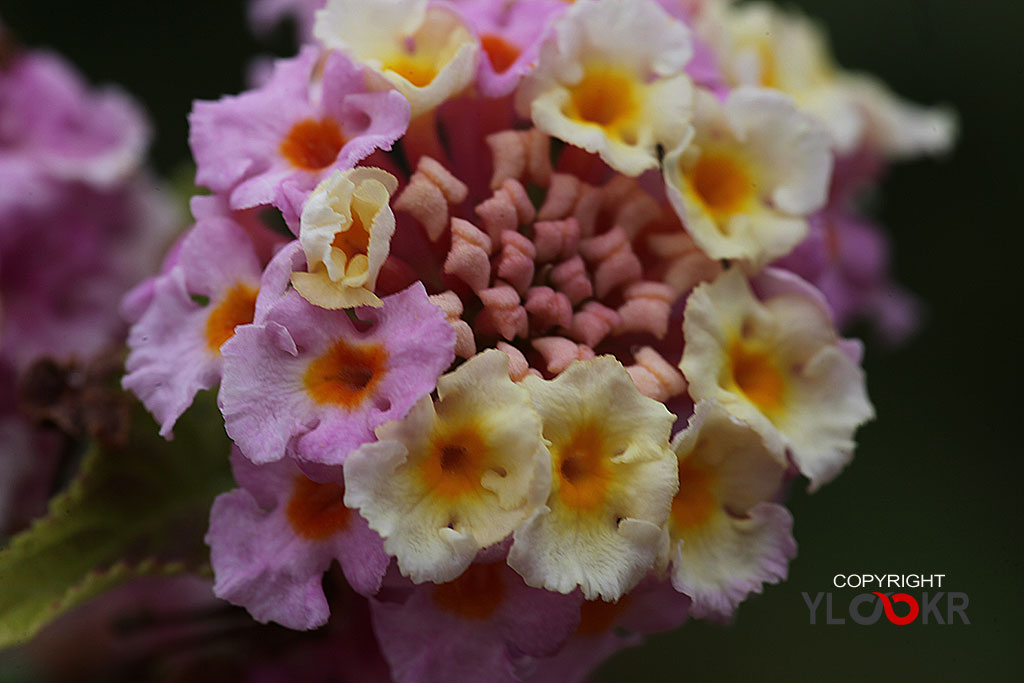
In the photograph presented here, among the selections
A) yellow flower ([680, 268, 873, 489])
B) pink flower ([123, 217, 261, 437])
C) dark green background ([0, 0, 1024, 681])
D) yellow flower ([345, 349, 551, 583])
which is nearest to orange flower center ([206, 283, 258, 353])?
pink flower ([123, 217, 261, 437])

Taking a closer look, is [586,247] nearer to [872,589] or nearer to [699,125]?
[699,125]

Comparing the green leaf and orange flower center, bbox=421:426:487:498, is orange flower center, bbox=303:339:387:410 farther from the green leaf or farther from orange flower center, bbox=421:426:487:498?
the green leaf

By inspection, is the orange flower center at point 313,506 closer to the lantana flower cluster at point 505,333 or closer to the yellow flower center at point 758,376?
the lantana flower cluster at point 505,333

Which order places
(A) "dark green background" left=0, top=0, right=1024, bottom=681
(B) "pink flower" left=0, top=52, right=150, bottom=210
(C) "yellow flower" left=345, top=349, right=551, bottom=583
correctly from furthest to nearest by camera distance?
1. (A) "dark green background" left=0, top=0, right=1024, bottom=681
2. (B) "pink flower" left=0, top=52, right=150, bottom=210
3. (C) "yellow flower" left=345, top=349, right=551, bottom=583

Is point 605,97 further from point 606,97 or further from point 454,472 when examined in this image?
point 454,472

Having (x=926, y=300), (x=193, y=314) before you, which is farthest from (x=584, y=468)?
(x=926, y=300)

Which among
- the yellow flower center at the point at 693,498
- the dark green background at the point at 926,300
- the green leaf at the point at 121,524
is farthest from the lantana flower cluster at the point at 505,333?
the dark green background at the point at 926,300

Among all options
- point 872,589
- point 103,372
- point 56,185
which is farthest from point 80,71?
point 872,589
